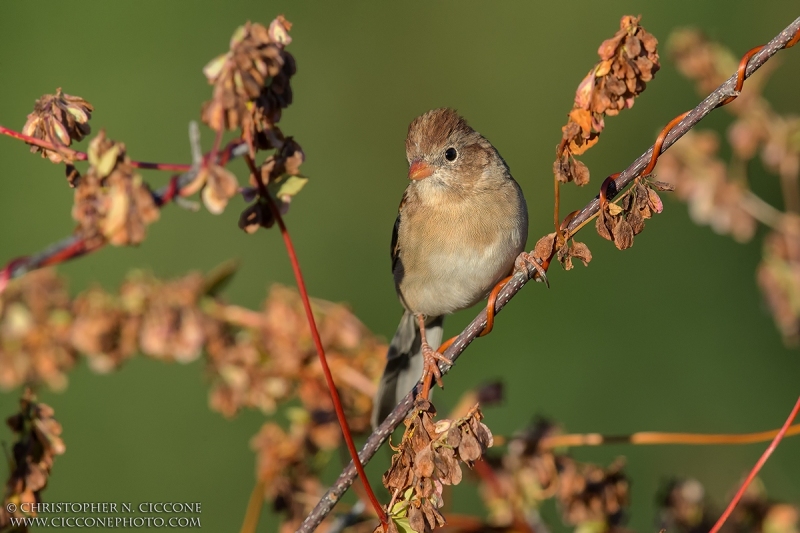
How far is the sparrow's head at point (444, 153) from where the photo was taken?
3.60m

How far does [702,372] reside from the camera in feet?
17.9

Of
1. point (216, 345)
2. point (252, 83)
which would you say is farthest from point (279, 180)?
point (216, 345)

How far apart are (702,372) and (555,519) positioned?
1.30 metres

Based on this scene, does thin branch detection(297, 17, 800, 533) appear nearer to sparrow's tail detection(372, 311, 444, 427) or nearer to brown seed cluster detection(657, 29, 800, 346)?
sparrow's tail detection(372, 311, 444, 427)

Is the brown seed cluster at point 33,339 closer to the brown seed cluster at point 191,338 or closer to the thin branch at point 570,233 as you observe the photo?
Answer: the brown seed cluster at point 191,338

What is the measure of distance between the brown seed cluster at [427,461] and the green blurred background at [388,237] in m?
3.08

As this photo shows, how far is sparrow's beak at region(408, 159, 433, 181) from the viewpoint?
11.7 ft

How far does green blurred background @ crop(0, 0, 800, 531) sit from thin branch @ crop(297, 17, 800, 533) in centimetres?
298

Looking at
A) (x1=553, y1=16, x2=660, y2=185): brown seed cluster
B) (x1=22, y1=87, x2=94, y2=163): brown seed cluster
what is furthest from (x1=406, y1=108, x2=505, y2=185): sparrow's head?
(x1=22, y1=87, x2=94, y2=163): brown seed cluster

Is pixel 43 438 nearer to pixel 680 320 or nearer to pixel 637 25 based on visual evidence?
pixel 637 25

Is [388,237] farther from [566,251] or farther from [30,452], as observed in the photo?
[30,452]

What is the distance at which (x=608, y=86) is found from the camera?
1998 millimetres

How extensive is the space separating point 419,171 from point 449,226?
0.84 feet

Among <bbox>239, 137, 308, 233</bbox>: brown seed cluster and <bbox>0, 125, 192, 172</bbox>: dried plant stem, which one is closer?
<bbox>0, 125, 192, 172</bbox>: dried plant stem
